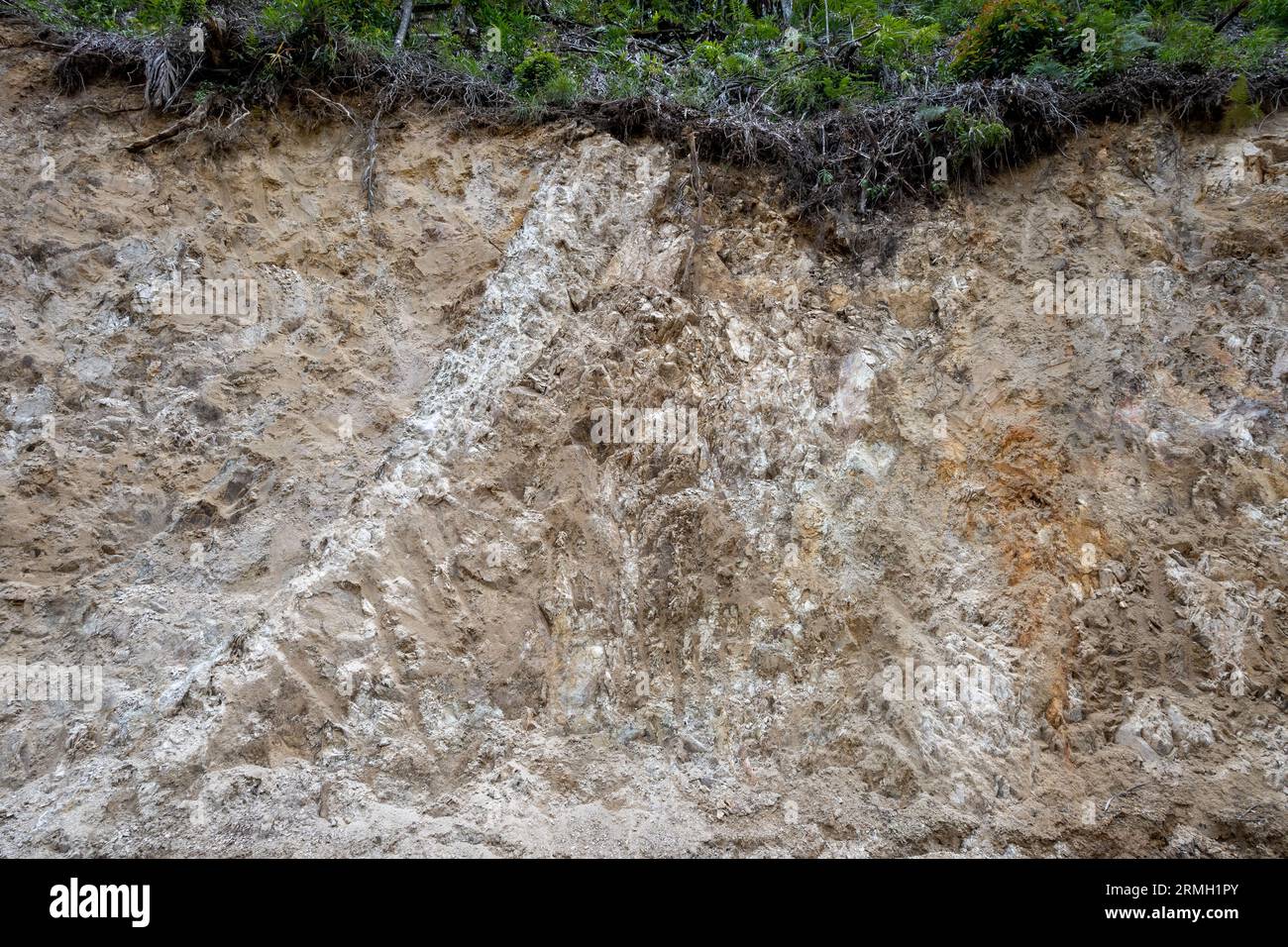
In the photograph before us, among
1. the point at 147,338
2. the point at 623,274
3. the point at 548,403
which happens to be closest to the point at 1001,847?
the point at 548,403

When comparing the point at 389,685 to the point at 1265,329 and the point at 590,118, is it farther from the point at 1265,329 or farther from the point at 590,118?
the point at 1265,329

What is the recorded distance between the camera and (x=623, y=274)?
260 inches

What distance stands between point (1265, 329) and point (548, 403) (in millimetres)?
5276
